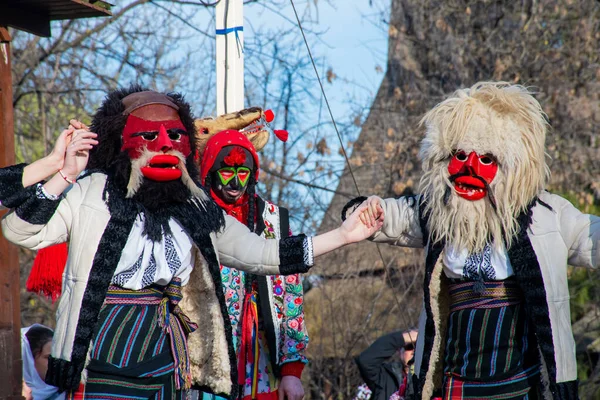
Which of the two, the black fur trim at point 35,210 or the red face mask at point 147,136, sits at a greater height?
the red face mask at point 147,136

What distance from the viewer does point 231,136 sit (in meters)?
4.79

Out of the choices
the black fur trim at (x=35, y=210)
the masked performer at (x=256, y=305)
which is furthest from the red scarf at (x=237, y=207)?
the black fur trim at (x=35, y=210)

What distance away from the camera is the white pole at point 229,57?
544cm

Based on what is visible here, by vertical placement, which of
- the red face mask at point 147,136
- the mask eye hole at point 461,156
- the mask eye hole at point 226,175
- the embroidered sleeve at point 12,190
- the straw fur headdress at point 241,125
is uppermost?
the straw fur headdress at point 241,125

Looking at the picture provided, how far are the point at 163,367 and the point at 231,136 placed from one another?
5.21 feet

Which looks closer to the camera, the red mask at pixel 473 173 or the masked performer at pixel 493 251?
the masked performer at pixel 493 251

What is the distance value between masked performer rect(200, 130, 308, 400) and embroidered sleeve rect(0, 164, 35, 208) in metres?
1.34

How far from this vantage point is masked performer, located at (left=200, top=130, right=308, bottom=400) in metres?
4.50

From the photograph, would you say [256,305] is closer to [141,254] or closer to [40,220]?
[141,254]

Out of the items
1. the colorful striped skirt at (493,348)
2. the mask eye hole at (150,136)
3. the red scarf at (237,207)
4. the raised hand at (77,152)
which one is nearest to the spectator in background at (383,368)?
the red scarf at (237,207)

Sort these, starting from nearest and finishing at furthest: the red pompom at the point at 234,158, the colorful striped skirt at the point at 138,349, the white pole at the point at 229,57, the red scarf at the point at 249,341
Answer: the colorful striped skirt at the point at 138,349 → the red scarf at the point at 249,341 → the red pompom at the point at 234,158 → the white pole at the point at 229,57

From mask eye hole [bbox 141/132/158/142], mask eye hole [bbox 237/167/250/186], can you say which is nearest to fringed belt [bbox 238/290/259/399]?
mask eye hole [bbox 237/167/250/186]

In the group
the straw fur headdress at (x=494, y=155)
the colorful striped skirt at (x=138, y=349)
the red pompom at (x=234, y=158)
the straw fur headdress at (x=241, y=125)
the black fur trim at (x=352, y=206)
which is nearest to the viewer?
the colorful striped skirt at (x=138, y=349)

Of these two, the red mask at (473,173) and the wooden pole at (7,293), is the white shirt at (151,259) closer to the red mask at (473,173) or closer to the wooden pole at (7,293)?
the red mask at (473,173)
